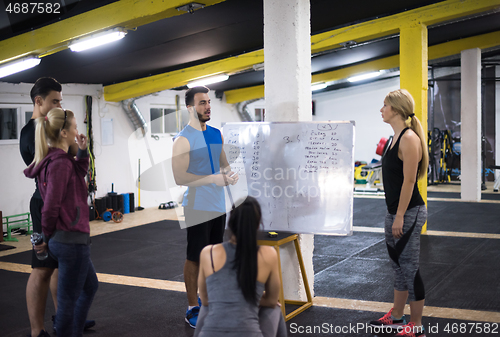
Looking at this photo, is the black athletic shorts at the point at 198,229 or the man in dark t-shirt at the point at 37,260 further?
the black athletic shorts at the point at 198,229

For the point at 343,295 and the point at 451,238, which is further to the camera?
the point at 451,238

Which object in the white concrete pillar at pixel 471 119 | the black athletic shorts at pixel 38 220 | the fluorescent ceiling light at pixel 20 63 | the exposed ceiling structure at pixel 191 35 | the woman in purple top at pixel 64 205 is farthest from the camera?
the white concrete pillar at pixel 471 119

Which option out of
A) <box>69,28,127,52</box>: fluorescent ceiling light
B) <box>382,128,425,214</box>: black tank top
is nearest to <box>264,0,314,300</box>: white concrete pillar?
<box>382,128,425,214</box>: black tank top

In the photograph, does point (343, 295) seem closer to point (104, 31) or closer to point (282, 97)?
point (282, 97)

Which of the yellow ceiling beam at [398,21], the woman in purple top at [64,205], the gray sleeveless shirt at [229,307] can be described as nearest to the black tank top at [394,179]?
the gray sleeveless shirt at [229,307]

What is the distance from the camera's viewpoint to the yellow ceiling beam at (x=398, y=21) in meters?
6.00

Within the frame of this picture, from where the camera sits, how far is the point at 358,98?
48.6 ft

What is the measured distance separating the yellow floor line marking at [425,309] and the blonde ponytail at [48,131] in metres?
2.27

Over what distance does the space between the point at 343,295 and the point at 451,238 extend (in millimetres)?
2892

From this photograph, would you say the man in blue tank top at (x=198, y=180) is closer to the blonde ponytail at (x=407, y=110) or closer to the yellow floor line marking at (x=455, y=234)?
the blonde ponytail at (x=407, y=110)

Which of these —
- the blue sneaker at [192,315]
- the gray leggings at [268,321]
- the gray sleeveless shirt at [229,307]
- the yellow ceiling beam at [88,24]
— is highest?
the yellow ceiling beam at [88,24]

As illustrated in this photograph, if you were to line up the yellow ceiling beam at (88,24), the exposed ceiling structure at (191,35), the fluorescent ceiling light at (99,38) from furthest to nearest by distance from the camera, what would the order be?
the exposed ceiling structure at (191,35) → the fluorescent ceiling light at (99,38) → the yellow ceiling beam at (88,24)

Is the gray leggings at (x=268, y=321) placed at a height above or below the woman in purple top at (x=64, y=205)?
below

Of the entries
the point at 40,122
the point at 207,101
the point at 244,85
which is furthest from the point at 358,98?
the point at 40,122
